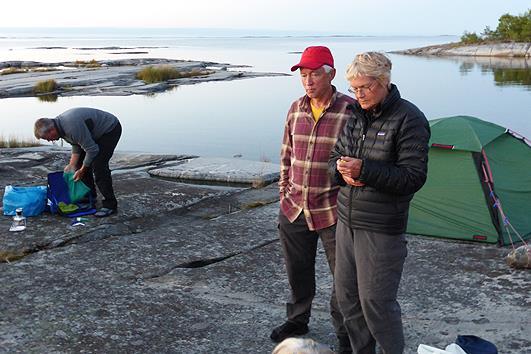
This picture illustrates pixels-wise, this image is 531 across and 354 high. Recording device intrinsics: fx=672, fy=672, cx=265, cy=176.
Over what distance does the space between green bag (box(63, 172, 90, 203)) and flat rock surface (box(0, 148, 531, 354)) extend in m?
0.28

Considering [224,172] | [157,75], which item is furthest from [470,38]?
[224,172]

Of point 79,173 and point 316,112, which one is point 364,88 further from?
point 79,173

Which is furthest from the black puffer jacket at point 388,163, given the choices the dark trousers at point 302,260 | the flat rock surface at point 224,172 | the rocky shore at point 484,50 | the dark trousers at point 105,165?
the rocky shore at point 484,50

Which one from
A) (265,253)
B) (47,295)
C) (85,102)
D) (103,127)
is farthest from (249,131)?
(47,295)

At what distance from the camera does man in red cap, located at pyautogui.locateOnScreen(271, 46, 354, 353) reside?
393cm

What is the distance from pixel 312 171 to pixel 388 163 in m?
0.74

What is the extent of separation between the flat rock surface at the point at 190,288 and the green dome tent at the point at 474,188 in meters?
0.27

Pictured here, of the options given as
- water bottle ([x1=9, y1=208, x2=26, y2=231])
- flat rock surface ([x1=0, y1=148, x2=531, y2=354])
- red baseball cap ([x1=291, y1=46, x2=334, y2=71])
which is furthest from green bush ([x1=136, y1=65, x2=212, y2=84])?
red baseball cap ([x1=291, y1=46, x2=334, y2=71])

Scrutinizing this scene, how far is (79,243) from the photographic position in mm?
6523

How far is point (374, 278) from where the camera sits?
340 cm

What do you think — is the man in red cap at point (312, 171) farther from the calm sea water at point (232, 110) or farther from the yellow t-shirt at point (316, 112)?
the calm sea water at point (232, 110)

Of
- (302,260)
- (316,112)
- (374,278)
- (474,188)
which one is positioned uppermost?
(316,112)

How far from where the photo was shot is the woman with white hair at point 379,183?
3305 millimetres

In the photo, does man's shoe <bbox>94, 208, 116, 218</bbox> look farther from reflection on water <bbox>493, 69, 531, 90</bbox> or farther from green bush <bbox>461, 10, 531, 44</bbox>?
green bush <bbox>461, 10, 531, 44</bbox>
